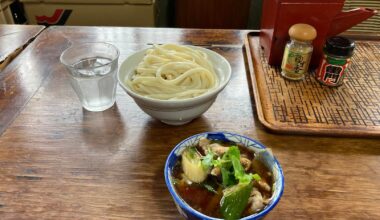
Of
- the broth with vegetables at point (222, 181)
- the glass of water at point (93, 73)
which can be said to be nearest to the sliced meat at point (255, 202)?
the broth with vegetables at point (222, 181)

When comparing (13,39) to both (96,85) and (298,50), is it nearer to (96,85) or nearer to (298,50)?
(96,85)

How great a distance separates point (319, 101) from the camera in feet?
2.72

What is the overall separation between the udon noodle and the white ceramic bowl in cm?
2

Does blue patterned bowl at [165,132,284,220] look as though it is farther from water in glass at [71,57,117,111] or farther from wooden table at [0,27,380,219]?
water in glass at [71,57,117,111]

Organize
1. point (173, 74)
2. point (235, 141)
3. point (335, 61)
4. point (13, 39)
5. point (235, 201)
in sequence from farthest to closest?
point (13, 39) → point (335, 61) → point (173, 74) → point (235, 141) → point (235, 201)

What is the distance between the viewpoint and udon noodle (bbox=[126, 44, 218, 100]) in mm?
699

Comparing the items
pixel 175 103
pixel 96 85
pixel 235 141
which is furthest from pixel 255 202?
pixel 96 85

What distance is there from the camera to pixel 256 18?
278 centimetres

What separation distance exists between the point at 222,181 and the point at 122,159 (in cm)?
24

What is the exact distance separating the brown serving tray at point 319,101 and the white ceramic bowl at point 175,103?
135 mm

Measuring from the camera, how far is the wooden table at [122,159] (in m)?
0.56

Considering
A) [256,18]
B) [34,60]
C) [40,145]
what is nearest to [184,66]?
[40,145]

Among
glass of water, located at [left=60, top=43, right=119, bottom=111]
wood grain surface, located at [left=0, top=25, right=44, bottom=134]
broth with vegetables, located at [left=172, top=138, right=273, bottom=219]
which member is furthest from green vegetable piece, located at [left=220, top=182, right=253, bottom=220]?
wood grain surface, located at [left=0, top=25, right=44, bottom=134]

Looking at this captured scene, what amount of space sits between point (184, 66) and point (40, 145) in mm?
362
